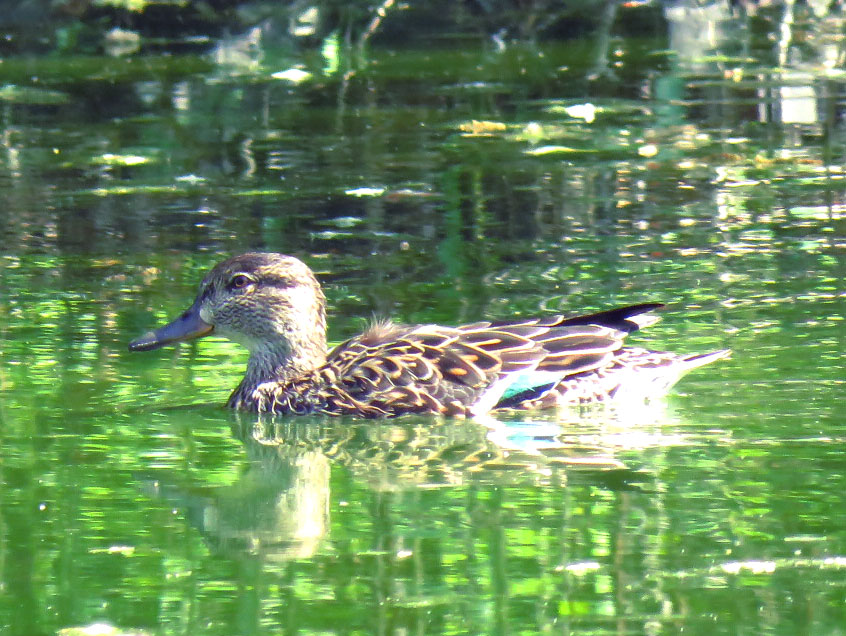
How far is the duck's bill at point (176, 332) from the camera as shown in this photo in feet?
27.2

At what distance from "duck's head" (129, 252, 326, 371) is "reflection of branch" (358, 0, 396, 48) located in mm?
10928

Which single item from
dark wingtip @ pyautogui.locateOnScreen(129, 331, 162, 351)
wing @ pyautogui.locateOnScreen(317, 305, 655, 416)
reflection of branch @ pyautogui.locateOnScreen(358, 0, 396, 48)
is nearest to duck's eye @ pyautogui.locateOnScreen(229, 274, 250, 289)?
dark wingtip @ pyautogui.locateOnScreen(129, 331, 162, 351)

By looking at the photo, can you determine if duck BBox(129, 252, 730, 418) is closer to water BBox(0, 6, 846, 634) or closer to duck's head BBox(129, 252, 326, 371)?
duck's head BBox(129, 252, 326, 371)

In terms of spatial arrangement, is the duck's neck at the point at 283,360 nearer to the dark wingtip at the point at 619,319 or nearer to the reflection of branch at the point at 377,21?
the dark wingtip at the point at 619,319

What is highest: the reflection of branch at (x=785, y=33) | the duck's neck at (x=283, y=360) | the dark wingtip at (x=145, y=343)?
the reflection of branch at (x=785, y=33)

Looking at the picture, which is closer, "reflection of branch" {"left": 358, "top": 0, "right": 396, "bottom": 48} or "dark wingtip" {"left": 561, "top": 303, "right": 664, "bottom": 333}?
"dark wingtip" {"left": 561, "top": 303, "right": 664, "bottom": 333}

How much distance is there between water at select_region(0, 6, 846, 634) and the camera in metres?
5.49

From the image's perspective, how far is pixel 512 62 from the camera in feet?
59.4

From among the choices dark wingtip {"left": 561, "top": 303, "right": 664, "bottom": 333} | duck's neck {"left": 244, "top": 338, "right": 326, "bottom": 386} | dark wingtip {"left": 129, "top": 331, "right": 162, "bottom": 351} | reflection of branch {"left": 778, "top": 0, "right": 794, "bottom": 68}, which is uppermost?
dark wingtip {"left": 561, "top": 303, "right": 664, "bottom": 333}

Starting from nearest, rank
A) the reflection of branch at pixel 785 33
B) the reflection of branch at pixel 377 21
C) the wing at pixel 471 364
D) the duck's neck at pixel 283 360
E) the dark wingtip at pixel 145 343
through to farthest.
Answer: the wing at pixel 471 364 < the dark wingtip at pixel 145 343 < the duck's neck at pixel 283 360 < the reflection of branch at pixel 785 33 < the reflection of branch at pixel 377 21

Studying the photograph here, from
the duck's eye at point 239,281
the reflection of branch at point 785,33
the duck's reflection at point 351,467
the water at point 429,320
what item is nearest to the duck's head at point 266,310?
the duck's eye at point 239,281

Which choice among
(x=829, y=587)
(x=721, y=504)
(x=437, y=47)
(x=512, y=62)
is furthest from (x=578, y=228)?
(x=437, y=47)

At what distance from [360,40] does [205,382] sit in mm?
11475

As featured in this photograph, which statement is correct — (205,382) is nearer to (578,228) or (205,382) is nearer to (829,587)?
(578,228)
